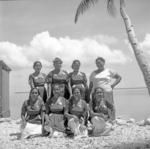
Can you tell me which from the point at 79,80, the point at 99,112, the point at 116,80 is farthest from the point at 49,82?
the point at 116,80

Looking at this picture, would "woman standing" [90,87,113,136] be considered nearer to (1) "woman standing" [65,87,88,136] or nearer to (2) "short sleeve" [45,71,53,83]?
(1) "woman standing" [65,87,88,136]

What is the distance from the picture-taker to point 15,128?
25.3 ft

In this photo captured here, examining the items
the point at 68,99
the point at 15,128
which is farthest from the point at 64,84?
the point at 15,128

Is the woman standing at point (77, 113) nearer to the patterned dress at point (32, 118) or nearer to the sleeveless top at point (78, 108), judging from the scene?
the sleeveless top at point (78, 108)

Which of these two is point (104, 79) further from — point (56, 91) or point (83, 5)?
point (83, 5)

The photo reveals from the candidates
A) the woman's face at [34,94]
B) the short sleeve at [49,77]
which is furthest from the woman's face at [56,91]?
the woman's face at [34,94]

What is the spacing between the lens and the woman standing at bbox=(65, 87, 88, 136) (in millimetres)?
6028

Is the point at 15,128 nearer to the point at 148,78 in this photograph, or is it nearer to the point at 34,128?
the point at 34,128

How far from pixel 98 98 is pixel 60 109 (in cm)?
77

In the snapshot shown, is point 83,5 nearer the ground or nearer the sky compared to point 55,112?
nearer the sky

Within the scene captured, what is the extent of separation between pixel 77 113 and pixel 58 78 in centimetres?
80

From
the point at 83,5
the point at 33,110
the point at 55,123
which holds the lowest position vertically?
the point at 55,123

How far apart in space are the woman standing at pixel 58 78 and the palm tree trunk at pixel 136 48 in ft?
4.78

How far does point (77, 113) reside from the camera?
612 centimetres
